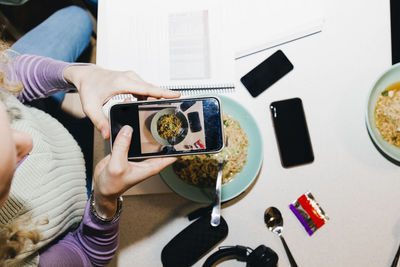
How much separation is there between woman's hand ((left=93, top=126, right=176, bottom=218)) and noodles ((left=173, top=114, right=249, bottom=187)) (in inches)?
5.3

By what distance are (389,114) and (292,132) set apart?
26 cm

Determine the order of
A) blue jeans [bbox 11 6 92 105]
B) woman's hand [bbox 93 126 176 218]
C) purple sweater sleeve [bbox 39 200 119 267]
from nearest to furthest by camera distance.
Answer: woman's hand [bbox 93 126 176 218]
purple sweater sleeve [bbox 39 200 119 267]
blue jeans [bbox 11 6 92 105]

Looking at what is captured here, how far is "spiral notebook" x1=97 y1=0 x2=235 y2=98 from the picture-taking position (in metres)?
0.82

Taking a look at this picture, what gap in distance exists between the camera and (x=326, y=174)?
82cm

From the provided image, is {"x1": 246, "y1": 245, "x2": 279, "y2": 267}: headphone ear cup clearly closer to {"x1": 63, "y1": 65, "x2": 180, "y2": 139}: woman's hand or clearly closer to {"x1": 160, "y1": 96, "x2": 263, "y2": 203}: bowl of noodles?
{"x1": 160, "y1": 96, "x2": 263, "y2": 203}: bowl of noodles

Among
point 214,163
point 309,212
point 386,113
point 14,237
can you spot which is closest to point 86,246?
point 14,237

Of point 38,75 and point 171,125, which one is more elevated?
point 38,75

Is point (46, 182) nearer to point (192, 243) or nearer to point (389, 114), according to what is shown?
point (192, 243)

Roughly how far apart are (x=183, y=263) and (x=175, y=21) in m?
0.68

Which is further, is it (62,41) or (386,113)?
(62,41)

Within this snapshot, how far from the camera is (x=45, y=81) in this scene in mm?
817

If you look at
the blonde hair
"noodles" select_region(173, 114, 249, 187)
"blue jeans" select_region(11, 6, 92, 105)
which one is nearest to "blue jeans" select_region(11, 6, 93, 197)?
"blue jeans" select_region(11, 6, 92, 105)

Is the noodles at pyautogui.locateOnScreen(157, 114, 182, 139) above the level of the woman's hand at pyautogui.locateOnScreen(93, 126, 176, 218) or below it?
above

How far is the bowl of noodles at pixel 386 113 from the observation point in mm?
778
